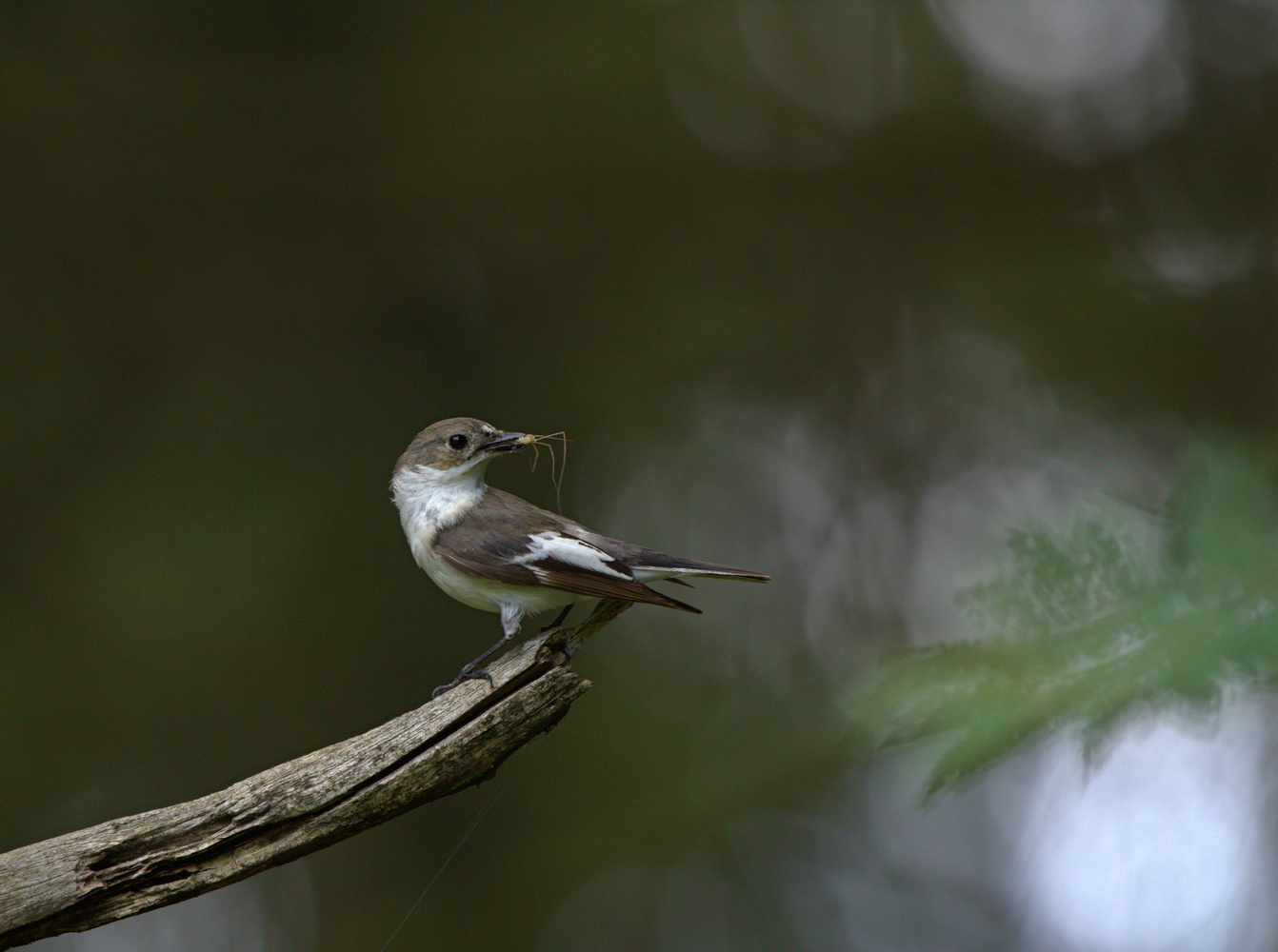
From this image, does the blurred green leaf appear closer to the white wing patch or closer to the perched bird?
the perched bird

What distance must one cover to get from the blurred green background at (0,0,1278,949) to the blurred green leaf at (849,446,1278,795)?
329cm

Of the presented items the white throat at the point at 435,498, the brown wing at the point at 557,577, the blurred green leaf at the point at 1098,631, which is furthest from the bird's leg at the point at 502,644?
the blurred green leaf at the point at 1098,631

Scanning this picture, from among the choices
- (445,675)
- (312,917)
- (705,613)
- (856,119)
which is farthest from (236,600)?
(856,119)

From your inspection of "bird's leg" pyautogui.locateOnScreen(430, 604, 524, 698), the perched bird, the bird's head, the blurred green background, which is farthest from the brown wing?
the blurred green background

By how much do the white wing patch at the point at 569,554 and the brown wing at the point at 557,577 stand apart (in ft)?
0.04

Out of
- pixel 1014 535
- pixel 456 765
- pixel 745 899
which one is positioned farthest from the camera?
pixel 745 899

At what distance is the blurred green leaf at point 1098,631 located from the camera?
1.04 metres

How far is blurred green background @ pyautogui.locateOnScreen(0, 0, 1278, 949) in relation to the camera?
455cm

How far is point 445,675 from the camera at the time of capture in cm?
466

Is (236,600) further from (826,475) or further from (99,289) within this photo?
(826,475)

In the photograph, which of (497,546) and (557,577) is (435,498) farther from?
(557,577)

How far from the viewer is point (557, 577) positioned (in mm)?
2193

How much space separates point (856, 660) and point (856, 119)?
8.34 feet

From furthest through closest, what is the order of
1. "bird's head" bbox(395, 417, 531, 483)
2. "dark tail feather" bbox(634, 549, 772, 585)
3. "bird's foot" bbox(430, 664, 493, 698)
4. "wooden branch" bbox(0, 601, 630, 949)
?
"bird's head" bbox(395, 417, 531, 483)
"dark tail feather" bbox(634, 549, 772, 585)
"bird's foot" bbox(430, 664, 493, 698)
"wooden branch" bbox(0, 601, 630, 949)
